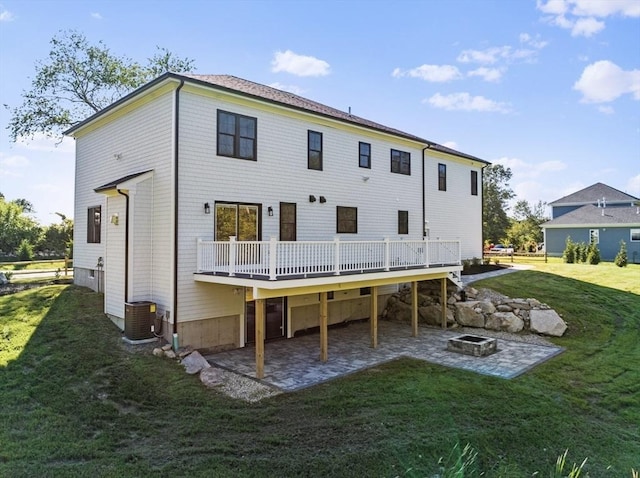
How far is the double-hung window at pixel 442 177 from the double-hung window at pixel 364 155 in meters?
5.37

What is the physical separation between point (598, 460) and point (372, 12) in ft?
51.4

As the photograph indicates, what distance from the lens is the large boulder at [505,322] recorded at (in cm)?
1350

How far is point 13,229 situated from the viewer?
3634 centimetres

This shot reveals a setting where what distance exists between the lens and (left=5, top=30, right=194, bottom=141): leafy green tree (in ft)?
78.2

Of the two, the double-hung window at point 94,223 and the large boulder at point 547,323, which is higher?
the double-hung window at point 94,223

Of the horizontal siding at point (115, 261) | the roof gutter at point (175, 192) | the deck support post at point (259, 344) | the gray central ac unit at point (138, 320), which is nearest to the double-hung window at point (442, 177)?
the roof gutter at point (175, 192)

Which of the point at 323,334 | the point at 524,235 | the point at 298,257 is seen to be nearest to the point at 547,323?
the point at 323,334

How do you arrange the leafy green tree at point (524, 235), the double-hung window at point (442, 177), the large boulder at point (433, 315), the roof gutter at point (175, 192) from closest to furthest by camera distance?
1. the roof gutter at point (175, 192)
2. the large boulder at point (433, 315)
3. the double-hung window at point (442, 177)
4. the leafy green tree at point (524, 235)

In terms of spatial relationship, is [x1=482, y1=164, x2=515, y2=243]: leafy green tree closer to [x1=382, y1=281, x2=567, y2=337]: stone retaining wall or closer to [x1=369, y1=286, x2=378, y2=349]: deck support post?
[x1=382, y1=281, x2=567, y2=337]: stone retaining wall

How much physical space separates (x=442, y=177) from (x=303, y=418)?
15478 millimetres

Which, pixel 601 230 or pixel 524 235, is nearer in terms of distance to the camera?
pixel 601 230

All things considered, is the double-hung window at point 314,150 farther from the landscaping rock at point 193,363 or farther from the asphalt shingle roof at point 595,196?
the asphalt shingle roof at point 595,196

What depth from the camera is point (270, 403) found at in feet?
24.4

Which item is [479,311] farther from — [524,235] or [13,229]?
[524,235]
